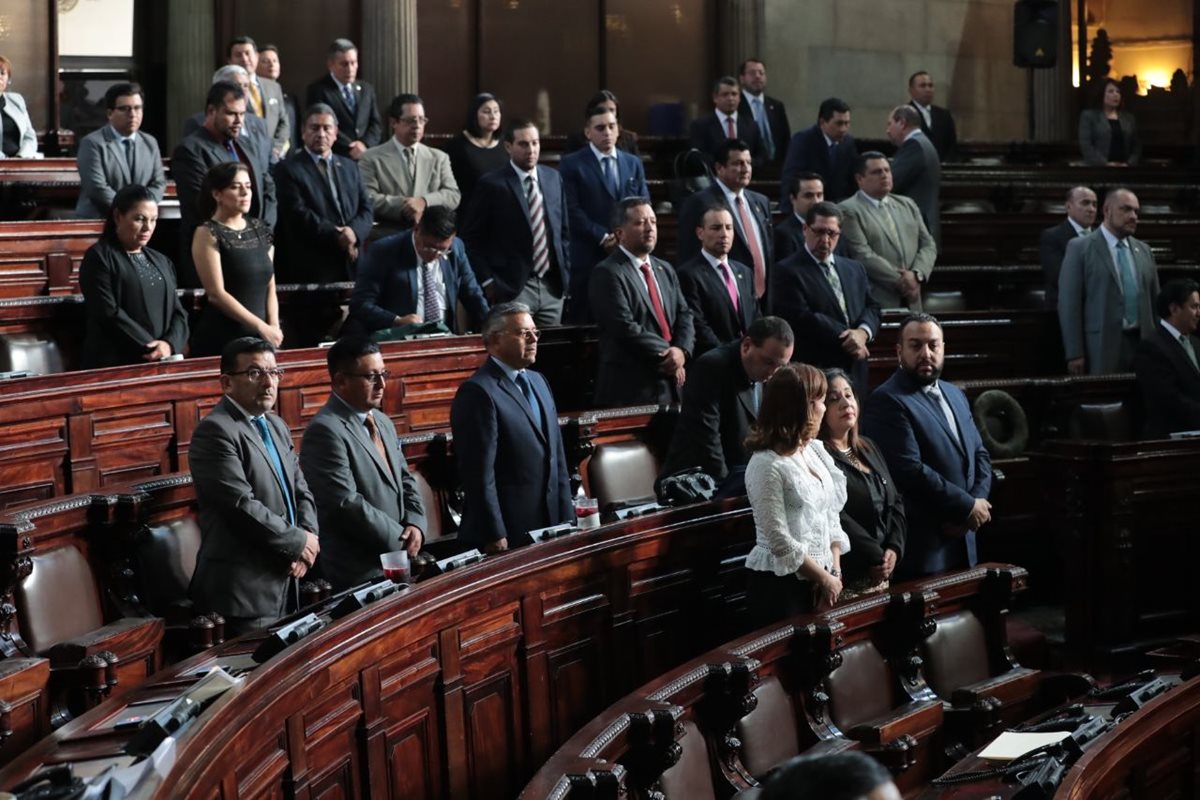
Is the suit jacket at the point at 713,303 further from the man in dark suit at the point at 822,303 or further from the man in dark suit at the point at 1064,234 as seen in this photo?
the man in dark suit at the point at 1064,234

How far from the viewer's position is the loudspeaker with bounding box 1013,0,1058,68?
1090 centimetres

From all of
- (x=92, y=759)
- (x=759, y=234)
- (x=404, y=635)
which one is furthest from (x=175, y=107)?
(x=92, y=759)

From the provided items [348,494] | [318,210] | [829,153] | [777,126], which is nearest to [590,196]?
[318,210]

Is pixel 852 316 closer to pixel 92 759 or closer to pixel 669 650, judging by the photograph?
pixel 669 650

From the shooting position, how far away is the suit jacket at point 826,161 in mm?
7711

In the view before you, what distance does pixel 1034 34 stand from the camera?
429 inches

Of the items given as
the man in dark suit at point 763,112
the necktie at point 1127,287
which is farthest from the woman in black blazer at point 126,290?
the man in dark suit at point 763,112

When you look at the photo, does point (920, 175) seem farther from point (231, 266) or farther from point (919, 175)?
point (231, 266)

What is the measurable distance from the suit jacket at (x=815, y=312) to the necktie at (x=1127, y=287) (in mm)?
1555

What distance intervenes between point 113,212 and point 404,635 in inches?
95.5

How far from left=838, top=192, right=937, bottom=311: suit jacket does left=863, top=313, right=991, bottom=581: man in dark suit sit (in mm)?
2025

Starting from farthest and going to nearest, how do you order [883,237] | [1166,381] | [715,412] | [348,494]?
[883,237] → [1166,381] → [715,412] → [348,494]

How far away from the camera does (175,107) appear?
951 cm

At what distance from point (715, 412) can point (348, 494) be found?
121cm
